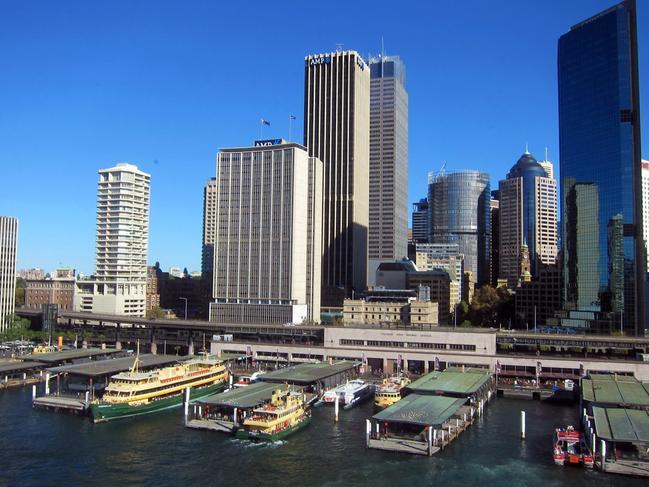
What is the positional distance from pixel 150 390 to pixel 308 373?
26608 millimetres

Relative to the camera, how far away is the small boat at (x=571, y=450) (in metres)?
64.1

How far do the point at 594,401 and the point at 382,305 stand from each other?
326ft

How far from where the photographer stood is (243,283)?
632 feet

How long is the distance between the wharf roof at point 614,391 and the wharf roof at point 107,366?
73757 mm

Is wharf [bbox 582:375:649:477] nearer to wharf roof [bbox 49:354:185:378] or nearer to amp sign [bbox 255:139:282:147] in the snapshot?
wharf roof [bbox 49:354:185:378]

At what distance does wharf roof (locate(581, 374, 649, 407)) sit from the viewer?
7762 cm

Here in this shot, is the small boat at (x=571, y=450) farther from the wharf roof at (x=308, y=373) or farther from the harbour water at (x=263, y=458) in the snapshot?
the wharf roof at (x=308, y=373)

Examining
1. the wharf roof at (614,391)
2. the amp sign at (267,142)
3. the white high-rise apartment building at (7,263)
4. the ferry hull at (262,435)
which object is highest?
the amp sign at (267,142)

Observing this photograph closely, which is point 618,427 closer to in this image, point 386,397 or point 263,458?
point 386,397

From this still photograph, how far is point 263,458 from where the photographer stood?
220ft

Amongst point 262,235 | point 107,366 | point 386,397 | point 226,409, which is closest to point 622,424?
point 386,397

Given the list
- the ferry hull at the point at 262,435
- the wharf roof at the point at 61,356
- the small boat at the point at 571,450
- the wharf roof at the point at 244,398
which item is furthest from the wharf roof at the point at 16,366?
the small boat at the point at 571,450

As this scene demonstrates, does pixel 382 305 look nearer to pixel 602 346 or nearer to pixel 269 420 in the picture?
pixel 602 346

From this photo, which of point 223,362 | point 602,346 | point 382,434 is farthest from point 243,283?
point 382,434
